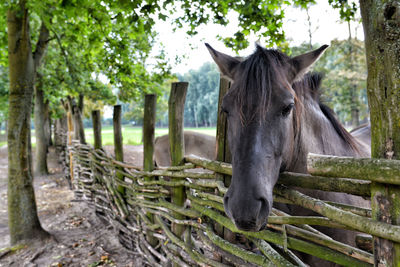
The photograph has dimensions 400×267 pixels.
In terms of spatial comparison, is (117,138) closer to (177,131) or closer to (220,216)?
(177,131)

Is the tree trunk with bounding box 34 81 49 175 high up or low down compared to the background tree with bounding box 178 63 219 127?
down

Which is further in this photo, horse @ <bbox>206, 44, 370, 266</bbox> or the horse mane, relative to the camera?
the horse mane

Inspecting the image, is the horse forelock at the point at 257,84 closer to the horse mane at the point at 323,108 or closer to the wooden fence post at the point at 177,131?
the horse mane at the point at 323,108

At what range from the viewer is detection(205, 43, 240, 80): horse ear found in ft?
7.29

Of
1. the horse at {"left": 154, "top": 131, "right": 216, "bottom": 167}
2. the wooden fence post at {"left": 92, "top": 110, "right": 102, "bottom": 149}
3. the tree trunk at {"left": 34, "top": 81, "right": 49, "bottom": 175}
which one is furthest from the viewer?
the tree trunk at {"left": 34, "top": 81, "right": 49, "bottom": 175}

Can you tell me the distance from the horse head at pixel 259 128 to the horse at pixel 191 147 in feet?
13.5

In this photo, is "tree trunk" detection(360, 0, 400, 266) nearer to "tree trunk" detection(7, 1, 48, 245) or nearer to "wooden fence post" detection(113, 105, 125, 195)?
"wooden fence post" detection(113, 105, 125, 195)

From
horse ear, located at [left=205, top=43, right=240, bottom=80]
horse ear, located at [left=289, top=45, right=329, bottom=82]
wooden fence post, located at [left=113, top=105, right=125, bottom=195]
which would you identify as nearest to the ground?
wooden fence post, located at [left=113, top=105, right=125, bottom=195]

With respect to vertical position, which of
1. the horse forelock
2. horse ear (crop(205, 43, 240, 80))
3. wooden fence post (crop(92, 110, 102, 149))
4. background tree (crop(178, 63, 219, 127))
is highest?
background tree (crop(178, 63, 219, 127))

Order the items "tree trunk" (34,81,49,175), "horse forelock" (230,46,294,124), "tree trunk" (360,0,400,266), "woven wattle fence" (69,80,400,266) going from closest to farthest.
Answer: "tree trunk" (360,0,400,266) < "woven wattle fence" (69,80,400,266) < "horse forelock" (230,46,294,124) < "tree trunk" (34,81,49,175)

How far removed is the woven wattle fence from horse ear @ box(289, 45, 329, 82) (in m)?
0.79

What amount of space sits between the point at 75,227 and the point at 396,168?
6.38m

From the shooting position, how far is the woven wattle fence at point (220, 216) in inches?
54.1

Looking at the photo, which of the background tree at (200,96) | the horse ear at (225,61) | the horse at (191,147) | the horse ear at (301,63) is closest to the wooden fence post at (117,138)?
the horse at (191,147)
